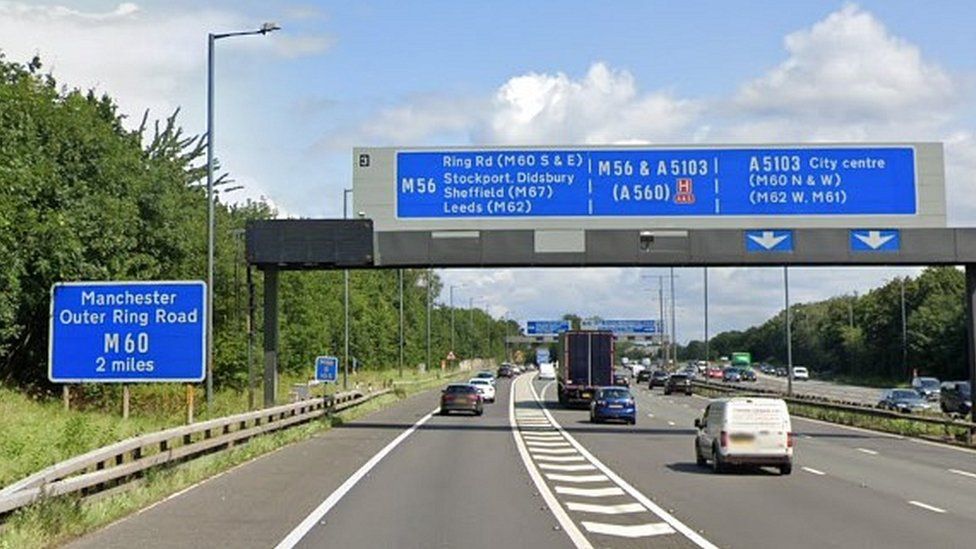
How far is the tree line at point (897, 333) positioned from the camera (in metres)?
107

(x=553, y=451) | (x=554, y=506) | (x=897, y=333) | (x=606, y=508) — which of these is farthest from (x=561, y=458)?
(x=897, y=333)

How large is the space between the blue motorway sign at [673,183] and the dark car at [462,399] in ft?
57.6

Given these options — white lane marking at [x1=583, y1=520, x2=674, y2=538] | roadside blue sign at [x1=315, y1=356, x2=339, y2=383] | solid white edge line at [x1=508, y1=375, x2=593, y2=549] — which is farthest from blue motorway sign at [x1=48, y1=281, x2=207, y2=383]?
roadside blue sign at [x1=315, y1=356, x2=339, y2=383]

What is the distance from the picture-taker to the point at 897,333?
123m

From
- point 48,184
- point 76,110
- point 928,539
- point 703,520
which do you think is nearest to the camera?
point 928,539

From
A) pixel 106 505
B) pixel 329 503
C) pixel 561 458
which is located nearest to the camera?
pixel 106 505

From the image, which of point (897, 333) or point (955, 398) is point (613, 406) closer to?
point (955, 398)

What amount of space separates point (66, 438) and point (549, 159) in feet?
63.4

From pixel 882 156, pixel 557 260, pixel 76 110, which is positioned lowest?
pixel 557 260

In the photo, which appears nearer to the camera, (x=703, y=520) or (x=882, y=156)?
(x=703, y=520)

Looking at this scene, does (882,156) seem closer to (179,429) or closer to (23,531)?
(179,429)

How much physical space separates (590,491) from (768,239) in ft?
60.4

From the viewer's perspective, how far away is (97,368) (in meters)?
21.0

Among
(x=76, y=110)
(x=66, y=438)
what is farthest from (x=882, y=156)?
(x=76, y=110)
